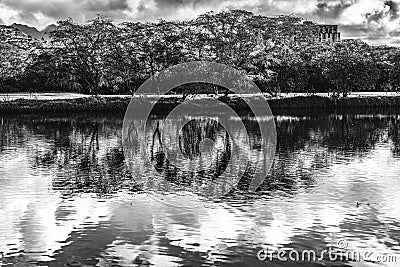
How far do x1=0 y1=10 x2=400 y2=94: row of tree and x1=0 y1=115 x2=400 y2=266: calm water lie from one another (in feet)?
141

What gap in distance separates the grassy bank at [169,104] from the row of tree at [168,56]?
484 centimetres

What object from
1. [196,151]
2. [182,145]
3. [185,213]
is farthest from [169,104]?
[185,213]

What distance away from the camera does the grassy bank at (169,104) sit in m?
74.4

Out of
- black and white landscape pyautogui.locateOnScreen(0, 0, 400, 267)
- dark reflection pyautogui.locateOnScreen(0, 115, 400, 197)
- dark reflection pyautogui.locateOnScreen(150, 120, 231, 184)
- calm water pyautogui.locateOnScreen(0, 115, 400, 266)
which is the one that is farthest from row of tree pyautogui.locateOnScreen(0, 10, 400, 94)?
calm water pyautogui.locateOnScreen(0, 115, 400, 266)

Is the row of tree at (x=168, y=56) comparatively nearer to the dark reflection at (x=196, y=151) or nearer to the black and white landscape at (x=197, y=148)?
the black and white landscape at (x=197, y=148)

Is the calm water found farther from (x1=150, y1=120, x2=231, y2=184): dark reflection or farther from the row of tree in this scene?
the row of tree

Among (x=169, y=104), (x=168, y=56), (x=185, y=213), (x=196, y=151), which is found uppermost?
(x=168, y=56)

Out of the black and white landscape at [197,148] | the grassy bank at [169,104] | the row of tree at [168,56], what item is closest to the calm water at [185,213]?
the black and white landscape at [197,148]

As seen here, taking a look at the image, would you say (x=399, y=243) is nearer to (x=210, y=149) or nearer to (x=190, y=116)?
(x=210, y=149)

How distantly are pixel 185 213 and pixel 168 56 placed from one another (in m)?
59.4

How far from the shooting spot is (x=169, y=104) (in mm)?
78375

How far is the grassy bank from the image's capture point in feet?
244

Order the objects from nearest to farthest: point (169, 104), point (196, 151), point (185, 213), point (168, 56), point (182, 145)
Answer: point (185, 213)
point (196, 151)
point (182, 145)
point (169, 104)
point (168, 56)

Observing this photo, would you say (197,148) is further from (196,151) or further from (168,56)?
(168,56)
